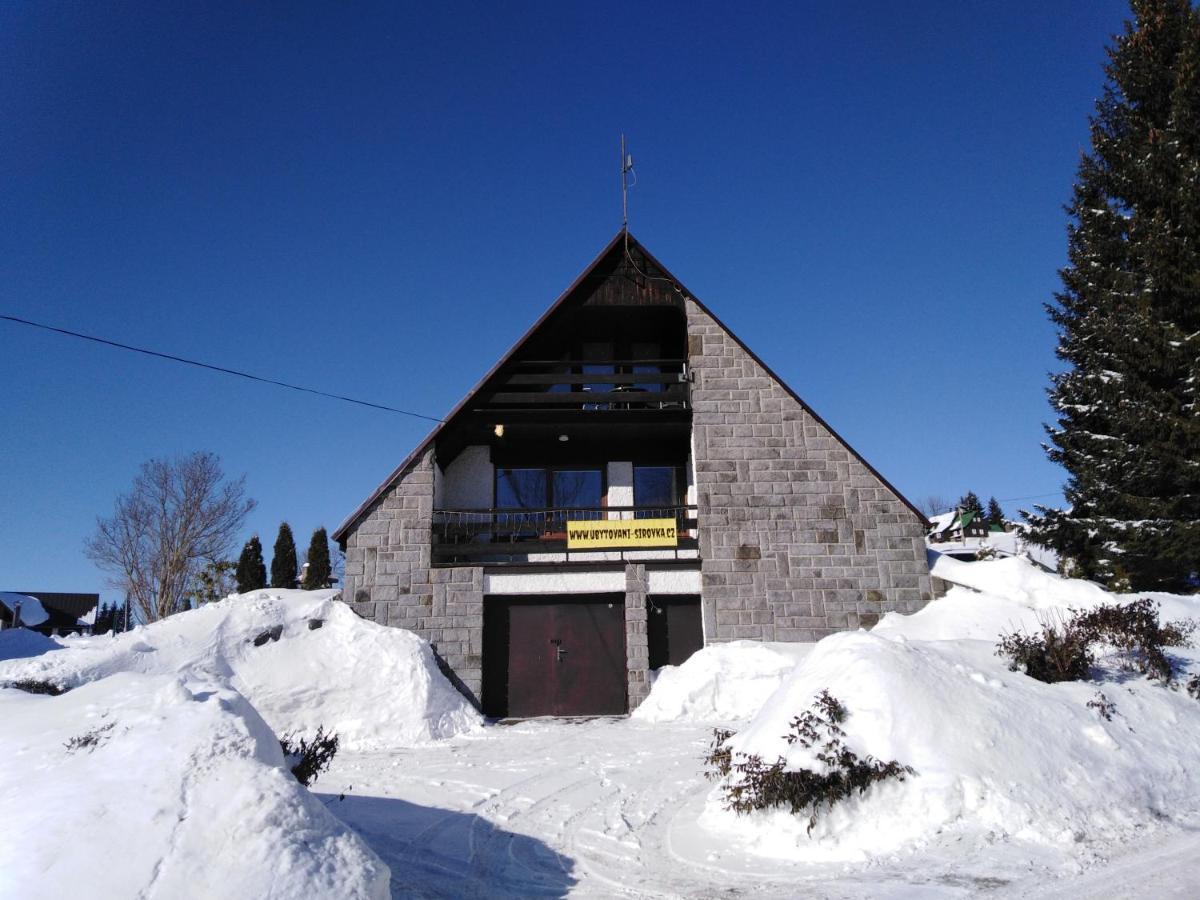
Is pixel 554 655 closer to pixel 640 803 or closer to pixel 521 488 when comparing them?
pixel 521 488

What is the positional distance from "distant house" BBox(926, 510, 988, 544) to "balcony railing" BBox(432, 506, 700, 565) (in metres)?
37.8

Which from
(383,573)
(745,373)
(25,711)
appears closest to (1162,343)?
(745,373)

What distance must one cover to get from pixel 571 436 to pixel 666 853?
11.1 meters

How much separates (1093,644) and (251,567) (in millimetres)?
32659

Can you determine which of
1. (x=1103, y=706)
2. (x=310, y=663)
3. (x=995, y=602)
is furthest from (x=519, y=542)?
(x=1103, y=706)

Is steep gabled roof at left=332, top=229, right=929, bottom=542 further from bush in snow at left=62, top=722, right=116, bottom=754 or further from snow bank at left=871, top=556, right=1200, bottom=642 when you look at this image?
bush in snow at left=62, top=722, right=116, bottom=754

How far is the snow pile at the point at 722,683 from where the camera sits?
489 inches

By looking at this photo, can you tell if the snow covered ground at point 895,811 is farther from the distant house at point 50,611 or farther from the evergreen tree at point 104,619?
the evergreen tree at point 104,619

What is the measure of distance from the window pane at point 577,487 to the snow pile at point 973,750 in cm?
941

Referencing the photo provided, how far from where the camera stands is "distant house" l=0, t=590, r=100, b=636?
140 feet

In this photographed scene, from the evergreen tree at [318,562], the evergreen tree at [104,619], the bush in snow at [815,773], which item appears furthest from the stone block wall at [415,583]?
the evergreen tree at [104,619]

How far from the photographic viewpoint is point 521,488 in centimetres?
1677

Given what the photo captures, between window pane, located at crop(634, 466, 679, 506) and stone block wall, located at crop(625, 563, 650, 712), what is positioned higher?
window pane, located at crop(634, 466, 679, 506)

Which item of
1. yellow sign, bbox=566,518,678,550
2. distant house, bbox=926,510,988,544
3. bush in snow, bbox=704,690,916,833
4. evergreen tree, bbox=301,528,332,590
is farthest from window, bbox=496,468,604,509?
distant house, bbox=926,510,988,544
